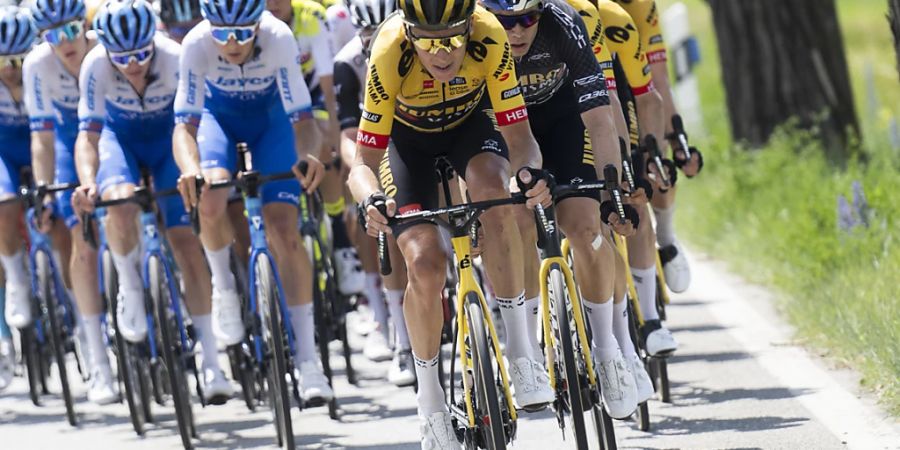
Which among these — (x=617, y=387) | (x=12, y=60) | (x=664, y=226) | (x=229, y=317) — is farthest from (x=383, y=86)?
(x=12, y=60)

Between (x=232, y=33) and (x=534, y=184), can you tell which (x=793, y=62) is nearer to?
(x=232, y=33)

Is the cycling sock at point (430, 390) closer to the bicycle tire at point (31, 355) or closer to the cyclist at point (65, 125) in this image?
the cyclist at point (65, 125)

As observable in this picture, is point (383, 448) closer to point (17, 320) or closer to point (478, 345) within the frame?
point (478, 345)

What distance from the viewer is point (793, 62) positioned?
15977 mm

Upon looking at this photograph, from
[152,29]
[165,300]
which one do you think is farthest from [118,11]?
[165,300]

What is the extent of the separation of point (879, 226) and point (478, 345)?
4.77 m

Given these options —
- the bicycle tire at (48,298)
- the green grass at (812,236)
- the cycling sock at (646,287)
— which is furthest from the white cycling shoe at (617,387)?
the bicycle tire at (48,298)

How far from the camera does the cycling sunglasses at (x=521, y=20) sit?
791cm

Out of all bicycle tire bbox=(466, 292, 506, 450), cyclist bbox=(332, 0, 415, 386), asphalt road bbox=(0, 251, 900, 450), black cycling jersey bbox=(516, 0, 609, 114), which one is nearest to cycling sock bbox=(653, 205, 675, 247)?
asphalt road bbox=(0, 251, 900, 450)

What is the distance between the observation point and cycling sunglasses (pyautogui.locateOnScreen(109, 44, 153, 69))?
9.70 metres

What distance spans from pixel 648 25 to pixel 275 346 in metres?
3.01

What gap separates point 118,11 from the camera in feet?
31.2

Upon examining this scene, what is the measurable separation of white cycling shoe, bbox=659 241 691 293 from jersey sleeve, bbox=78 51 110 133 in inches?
132

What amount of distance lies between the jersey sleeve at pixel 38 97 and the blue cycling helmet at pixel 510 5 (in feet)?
12.6
